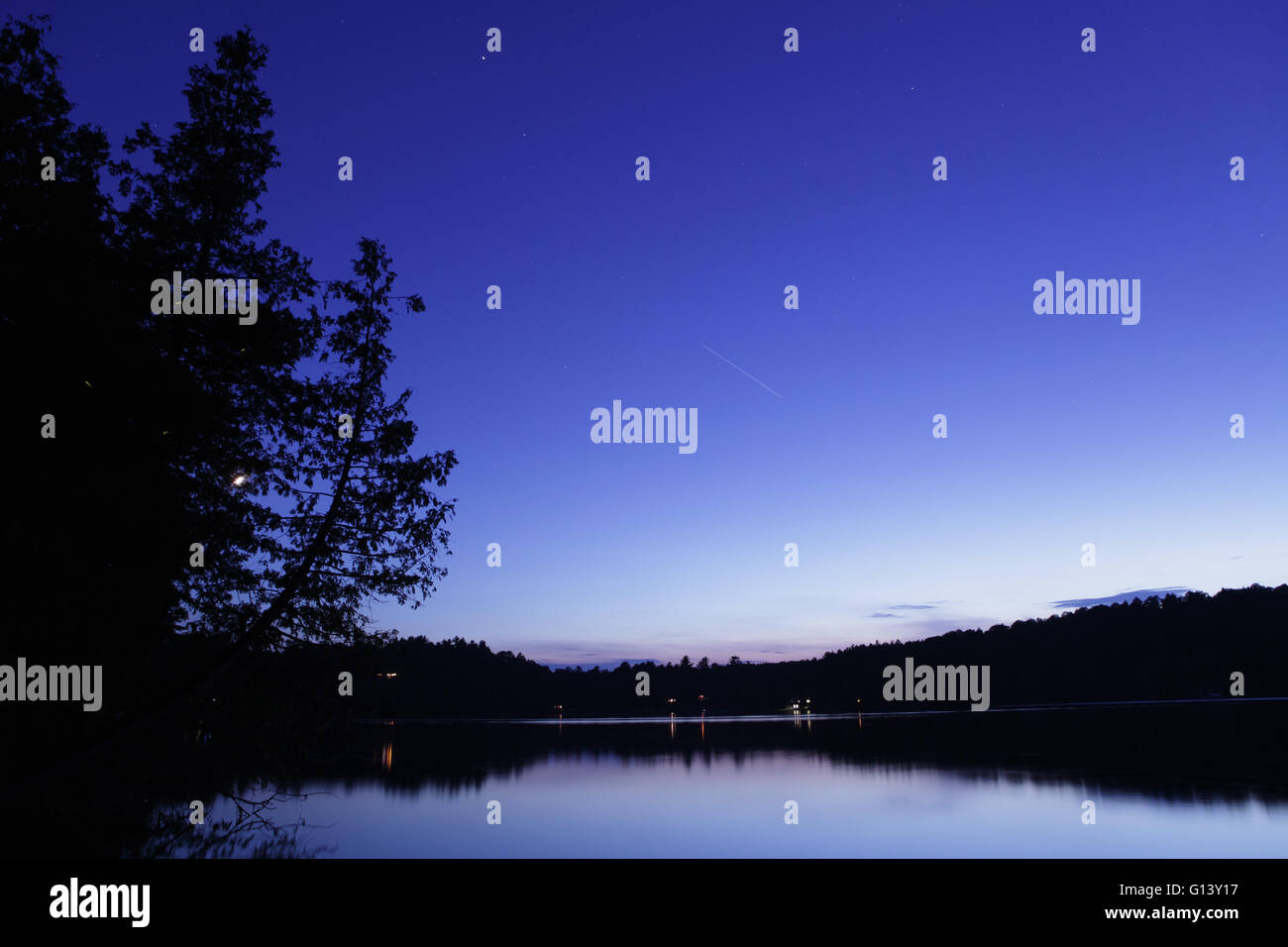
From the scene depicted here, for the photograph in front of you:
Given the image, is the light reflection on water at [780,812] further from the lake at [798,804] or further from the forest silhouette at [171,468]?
the forest silhouette at [171,468]

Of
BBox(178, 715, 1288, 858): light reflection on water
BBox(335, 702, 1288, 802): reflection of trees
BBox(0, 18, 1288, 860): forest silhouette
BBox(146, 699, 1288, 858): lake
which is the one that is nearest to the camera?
BBox(0, 18, 1288, 860): forest silhouette

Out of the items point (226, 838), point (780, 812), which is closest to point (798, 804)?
point (780, 812)

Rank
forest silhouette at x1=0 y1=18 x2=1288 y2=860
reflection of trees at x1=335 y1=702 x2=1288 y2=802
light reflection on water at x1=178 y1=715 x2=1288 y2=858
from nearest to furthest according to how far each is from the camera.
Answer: forest silhouette at x1=0 y1=18 x2=1288 y2=860 < light reflection on water at x1=178 y1=715 x2=1288 y2=858 < reflection of trees at x1=335 y1=702 x2=1288 y2=802

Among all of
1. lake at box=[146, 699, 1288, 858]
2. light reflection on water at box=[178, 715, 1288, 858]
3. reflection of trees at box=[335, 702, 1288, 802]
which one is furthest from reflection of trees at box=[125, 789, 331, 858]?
reflection of trees at box=[335, 702, 1288, 802]

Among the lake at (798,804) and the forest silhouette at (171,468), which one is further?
the lake at (798,804)

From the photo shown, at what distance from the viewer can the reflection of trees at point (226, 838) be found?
17578 millimetres

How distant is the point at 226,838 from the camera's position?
1939cm

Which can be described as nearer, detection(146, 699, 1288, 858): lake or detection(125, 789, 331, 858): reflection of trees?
detection(125, 789, 331, 858): reflection of trees

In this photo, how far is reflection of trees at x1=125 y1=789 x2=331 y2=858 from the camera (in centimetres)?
1758

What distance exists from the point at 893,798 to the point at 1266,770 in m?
18.4

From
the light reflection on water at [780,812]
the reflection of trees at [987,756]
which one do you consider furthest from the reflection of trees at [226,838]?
the reflection of trees at [987,756]

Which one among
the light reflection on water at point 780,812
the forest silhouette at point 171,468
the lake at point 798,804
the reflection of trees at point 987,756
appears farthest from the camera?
the reflection of trees at point 987,756

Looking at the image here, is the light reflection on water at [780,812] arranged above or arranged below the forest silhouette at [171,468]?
below

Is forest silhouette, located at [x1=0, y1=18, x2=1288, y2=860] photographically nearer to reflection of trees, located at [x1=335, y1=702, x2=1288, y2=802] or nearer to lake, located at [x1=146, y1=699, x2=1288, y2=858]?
lake, located at [x1=146, y1=699, x2=1288, y2=858]
